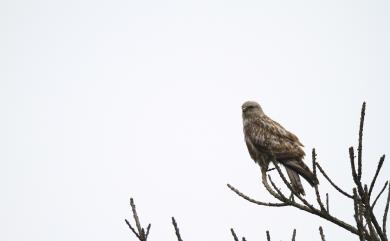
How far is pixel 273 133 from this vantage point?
7.77 metres

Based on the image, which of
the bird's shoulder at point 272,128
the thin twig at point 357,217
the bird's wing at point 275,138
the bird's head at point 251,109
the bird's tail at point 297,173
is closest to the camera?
the thin twig at point 357,217

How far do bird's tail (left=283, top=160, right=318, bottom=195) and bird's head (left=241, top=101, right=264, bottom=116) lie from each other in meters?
1.85

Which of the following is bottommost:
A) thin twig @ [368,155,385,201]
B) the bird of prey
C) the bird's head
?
thin twig @ [368,155,385,201]

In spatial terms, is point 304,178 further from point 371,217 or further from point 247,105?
point 371,217

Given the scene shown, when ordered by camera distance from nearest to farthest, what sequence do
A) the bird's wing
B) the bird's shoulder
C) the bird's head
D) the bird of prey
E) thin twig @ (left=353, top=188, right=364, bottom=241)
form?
thin twig @ (left=353, top=188, right=364, bottom=241) < the bird of prey < the bird's wing < the bird's shoulder < the bird's head

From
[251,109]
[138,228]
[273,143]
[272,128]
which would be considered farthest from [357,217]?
[251,109]

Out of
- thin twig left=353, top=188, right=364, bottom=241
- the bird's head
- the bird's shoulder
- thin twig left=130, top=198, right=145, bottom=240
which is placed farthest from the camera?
the bird's head

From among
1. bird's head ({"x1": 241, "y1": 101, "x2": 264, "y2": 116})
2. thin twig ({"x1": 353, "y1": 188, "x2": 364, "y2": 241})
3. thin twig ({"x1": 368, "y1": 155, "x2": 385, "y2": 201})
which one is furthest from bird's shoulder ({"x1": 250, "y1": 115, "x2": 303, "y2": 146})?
thin twig ({"x1": 353, "y1": 188, "x2": 364, "y2": 241})

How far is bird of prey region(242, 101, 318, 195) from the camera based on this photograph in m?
6.56

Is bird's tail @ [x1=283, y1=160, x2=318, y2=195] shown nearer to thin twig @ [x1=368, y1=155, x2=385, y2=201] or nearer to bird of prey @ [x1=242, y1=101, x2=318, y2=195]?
bird of prey @ [x1=242, y1=101, x2=318, y2=195]

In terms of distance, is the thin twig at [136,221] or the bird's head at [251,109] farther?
the bird's head at [251,109]

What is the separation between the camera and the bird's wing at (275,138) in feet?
23.4

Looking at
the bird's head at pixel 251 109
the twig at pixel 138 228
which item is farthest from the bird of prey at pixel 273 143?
the twig at pixel 138 228

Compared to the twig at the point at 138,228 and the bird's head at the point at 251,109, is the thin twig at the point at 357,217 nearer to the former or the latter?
the twig at the point at 138,228
